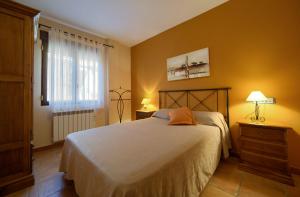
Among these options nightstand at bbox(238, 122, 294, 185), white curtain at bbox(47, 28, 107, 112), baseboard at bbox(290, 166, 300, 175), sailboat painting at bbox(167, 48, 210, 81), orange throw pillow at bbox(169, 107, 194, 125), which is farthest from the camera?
white curtain at bbox(47, 28, 107, 112)

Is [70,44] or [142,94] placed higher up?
[70,44]

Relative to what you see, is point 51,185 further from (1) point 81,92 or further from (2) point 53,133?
(1) point 81,92

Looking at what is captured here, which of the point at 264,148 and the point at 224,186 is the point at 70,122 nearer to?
the point at 224,186

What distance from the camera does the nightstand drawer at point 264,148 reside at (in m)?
1.71

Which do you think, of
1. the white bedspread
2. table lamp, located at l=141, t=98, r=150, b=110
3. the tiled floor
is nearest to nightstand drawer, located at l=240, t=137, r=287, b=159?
the tiled floor

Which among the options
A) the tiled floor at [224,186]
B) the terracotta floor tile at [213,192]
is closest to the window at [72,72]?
the tiled floor at [224,186]

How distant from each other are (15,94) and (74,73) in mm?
1589

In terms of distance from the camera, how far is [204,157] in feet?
4.96

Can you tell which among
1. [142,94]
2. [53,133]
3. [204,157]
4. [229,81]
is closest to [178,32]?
[229,81]

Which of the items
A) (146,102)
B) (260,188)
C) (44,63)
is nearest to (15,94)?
(44,63)

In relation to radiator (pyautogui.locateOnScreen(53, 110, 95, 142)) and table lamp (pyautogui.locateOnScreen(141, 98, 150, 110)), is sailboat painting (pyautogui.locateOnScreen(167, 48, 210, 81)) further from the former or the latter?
radiator (pyautogui.locateOnScreen(53, 110, 95, 142))

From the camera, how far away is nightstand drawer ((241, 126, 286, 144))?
5.69 feet

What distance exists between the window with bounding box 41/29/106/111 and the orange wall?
208 cm

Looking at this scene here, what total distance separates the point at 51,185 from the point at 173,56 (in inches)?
126
